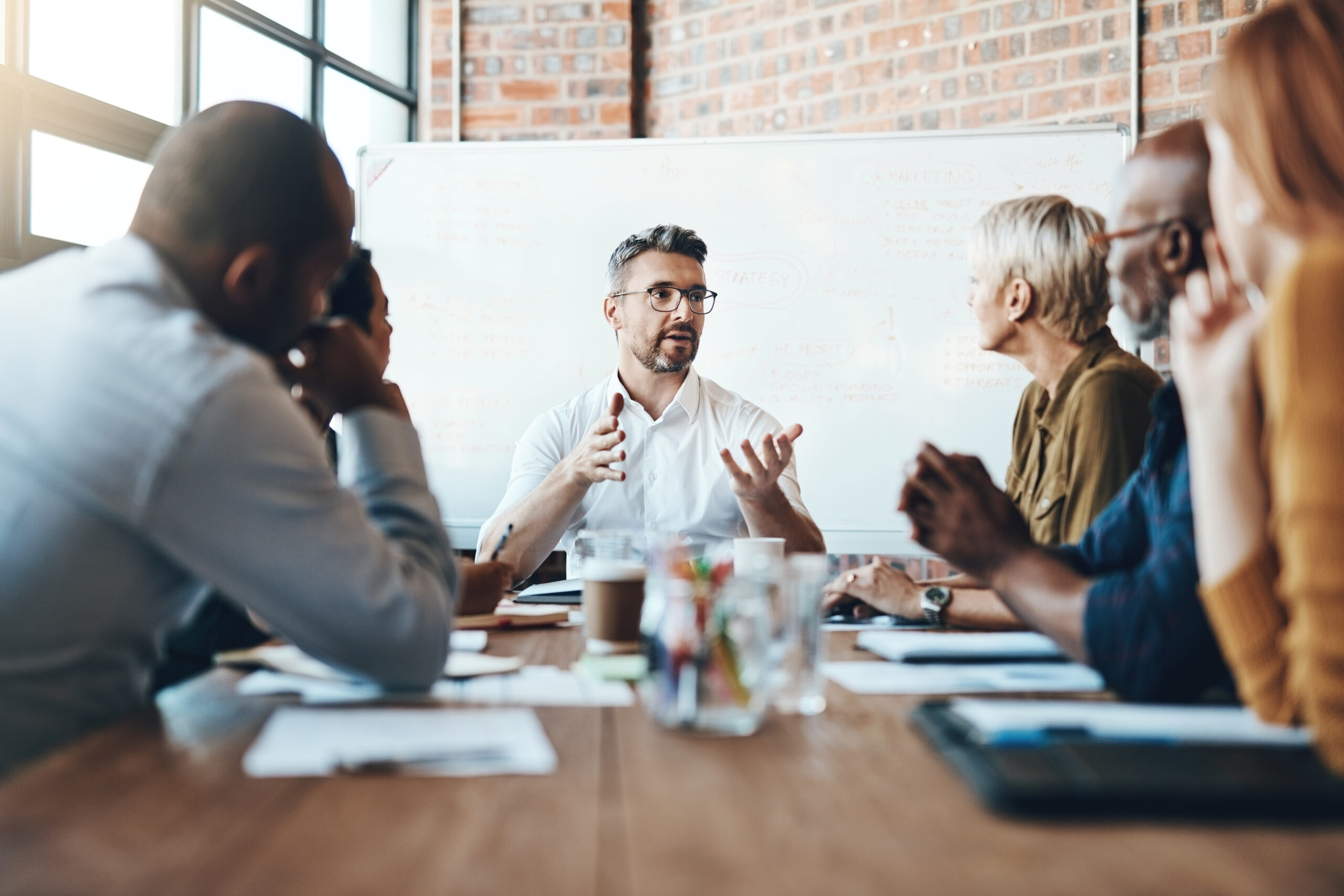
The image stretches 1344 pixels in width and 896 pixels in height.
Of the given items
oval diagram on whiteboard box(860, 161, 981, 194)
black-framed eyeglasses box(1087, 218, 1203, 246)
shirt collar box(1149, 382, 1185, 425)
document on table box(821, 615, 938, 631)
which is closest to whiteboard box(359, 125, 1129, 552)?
oval diagram on whiteboard box(860, 161, 981, 194)

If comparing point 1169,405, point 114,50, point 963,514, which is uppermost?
point 114,50

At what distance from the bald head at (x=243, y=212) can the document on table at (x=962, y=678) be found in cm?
69

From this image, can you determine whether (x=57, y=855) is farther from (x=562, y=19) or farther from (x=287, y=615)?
(x=562, y=19)

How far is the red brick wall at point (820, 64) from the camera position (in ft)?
10.6

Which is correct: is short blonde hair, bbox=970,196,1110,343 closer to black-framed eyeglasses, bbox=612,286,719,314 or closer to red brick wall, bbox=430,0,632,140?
black-framed eyeglasses, bbox=612,286,719,314

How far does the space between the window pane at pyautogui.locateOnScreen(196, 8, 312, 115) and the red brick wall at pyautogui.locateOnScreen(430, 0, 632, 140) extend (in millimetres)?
585

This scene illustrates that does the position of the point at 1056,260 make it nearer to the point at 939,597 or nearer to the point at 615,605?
the point at 939,597

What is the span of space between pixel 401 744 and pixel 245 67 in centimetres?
312

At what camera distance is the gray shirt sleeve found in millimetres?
860

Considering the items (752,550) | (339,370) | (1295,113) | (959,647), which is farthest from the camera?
(752,550)

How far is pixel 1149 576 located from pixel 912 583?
0.63 m

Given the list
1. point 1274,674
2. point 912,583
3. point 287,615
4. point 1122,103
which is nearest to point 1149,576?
point 1274,674

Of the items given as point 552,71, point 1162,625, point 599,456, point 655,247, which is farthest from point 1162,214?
point 552,71

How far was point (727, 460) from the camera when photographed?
2.14 metres
